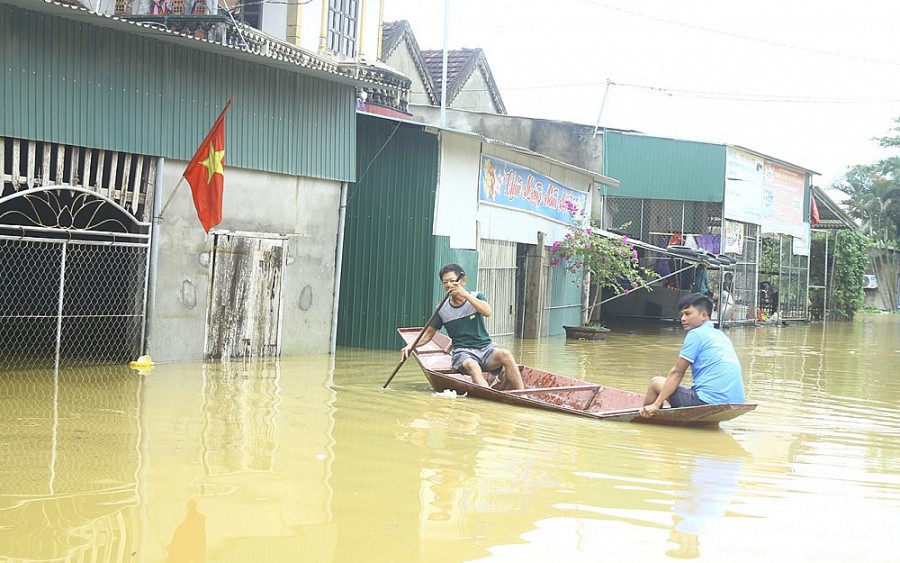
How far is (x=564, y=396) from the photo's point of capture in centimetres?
1097

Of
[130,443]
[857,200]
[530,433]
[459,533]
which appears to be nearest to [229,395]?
[130,443]

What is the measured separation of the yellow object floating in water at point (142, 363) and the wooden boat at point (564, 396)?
3131 millimetres

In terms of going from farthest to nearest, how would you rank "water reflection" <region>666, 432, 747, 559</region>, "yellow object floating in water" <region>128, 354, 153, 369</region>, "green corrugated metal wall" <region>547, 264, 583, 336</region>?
"green corrugated metal wall" <region>547, 264, 583, 336</region>
"yellow object floating in water" <region>128, 354, 153, 369</region>
"water reflection" <region>666, 432, 747, 559</region>

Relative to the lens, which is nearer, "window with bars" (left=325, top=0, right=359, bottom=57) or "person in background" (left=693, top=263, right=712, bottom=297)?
"window with bars" (left=325, top=0, right=359, bottom=57)

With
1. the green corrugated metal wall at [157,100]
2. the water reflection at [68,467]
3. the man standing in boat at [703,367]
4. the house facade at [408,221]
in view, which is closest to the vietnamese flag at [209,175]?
the green corrugated metal wall at [157,100]

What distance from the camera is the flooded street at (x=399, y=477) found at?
534cm

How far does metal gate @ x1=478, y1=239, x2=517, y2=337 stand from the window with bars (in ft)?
19.4

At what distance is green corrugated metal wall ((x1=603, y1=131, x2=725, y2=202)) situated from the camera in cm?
2606

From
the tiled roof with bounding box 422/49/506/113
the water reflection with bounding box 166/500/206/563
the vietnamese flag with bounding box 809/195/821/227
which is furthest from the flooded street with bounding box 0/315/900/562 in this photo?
the vietnamese flag with bounding box 809/195/821/227

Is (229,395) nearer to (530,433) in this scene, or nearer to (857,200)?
(530,433)

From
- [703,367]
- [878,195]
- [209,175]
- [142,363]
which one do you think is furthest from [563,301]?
[878,195]

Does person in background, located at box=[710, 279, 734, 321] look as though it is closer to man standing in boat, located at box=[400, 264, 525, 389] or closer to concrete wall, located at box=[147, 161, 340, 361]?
concrete wall, located at box=[147, 161, 340, 361]

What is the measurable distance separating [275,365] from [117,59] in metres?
4.38

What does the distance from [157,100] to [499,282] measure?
340 inches
